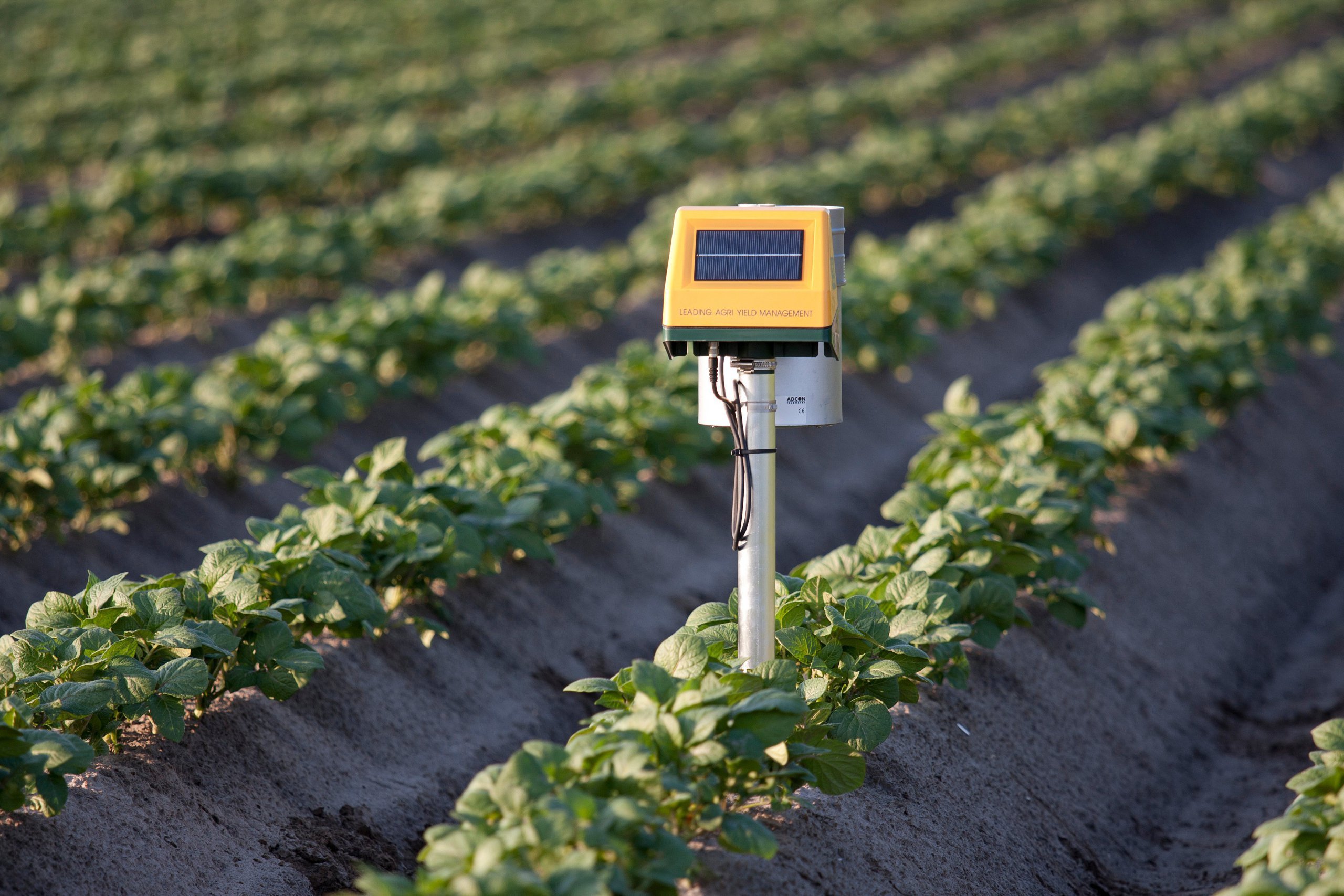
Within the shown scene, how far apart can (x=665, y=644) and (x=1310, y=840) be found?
1.68 metres

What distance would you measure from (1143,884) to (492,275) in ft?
22.5

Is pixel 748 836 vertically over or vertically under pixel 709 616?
under

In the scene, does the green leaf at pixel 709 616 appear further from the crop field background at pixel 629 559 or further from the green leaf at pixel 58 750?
the green leaf at pixel 58 750

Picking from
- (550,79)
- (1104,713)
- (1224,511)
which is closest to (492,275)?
(1224,511)

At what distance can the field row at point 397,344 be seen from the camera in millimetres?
5953

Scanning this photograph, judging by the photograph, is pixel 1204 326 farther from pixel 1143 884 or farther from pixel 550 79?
pixel 550 79

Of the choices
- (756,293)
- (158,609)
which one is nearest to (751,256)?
(756,293)

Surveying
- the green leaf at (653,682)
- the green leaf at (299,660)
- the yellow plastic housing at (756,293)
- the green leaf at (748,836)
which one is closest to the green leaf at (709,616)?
the green leaf at (653,682)

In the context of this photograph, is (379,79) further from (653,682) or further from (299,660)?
(653,682)

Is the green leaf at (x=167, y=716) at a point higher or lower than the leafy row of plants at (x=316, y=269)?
lower

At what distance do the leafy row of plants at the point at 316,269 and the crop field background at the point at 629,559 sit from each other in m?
0.05

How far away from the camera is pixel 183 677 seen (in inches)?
141

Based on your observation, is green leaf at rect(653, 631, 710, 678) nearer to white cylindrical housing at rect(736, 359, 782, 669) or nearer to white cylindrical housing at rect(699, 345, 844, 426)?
white cylindrical housing at rect(736, 359, 782, 669)

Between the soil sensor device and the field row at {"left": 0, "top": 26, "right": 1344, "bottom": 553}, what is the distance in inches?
147
